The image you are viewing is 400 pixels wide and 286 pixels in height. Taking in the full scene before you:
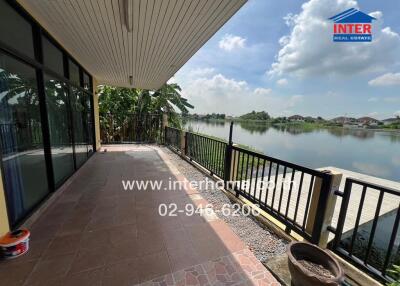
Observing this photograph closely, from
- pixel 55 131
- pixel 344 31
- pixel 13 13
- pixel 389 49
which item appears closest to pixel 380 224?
pixel 344 31

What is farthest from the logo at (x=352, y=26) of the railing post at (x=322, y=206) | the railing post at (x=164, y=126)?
the railing post at (x=164, y=126)

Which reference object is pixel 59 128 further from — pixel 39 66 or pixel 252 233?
pixel 252 233

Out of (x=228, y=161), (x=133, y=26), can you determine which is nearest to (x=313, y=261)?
(x=228, y=161)

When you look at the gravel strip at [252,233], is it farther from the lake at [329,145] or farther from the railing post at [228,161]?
the lake at [329,145]

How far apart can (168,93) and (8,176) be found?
8.11 m

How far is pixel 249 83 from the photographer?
1555 centimetres

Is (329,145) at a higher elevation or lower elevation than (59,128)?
lower

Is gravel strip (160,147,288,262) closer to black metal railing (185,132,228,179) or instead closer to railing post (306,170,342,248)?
railing post (306,170,342,248)

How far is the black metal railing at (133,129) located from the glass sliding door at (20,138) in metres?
6.16

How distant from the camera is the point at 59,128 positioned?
3275 mm

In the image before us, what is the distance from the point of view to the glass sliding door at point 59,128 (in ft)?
9.60

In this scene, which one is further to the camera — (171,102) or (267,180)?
(171,102)

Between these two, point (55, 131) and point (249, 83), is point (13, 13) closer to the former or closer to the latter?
point (55, 131)

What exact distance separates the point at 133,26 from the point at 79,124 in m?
3.09
